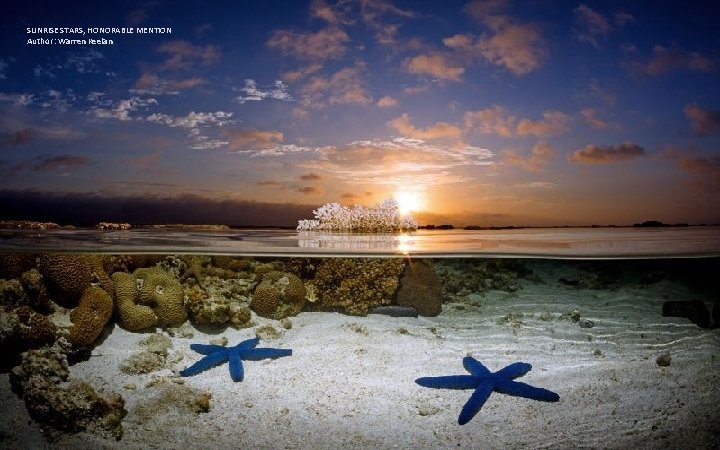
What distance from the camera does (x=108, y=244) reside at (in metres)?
10.5

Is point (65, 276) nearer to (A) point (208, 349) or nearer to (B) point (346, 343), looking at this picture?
(A) point (208, 349)

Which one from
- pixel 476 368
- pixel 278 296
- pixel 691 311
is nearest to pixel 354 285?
pixel 278 296

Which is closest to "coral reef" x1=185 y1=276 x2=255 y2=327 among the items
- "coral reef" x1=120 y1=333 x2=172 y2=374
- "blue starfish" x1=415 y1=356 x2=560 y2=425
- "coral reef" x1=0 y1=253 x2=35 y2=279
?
"coral reef" x1=120 y1=333 x2=172 y2=374

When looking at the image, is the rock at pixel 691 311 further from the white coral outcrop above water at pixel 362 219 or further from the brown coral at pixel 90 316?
the brown coral at pixel 90 316

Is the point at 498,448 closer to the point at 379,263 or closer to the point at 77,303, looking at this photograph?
the point at 379,263

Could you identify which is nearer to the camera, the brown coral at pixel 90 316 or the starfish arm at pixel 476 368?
the starfish arm at pixel 476 368

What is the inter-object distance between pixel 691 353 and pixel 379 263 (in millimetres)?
6843

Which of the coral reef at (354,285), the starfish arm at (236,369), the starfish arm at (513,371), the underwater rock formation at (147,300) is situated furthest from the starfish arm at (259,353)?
the starfish arm at (513,371)

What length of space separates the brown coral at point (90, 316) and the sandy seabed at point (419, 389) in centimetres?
40

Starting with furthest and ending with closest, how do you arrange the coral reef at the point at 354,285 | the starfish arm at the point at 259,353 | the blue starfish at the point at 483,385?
the coral reef at the point at 354,285
the starfish arm at the point at 259,353
the blue starfish at the point at 483,385

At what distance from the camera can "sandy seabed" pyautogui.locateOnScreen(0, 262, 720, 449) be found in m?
4.77

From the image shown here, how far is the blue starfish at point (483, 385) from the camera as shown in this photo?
16.6ft

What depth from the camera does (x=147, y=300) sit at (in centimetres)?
817

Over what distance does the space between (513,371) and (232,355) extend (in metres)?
4.74
